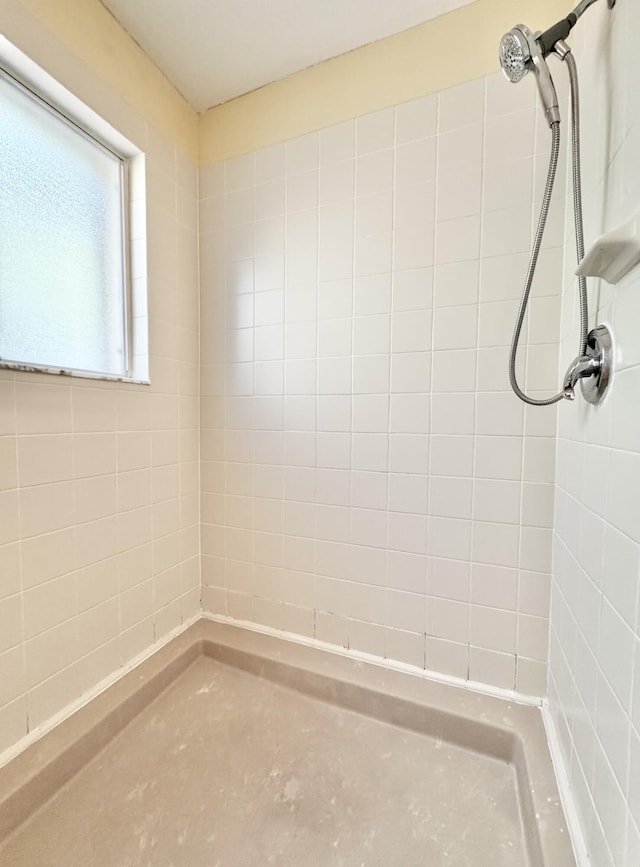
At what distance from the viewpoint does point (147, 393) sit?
1.37m

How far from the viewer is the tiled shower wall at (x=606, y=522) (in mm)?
611

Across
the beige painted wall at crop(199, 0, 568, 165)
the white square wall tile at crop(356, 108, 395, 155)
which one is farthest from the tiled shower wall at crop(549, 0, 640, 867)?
the white square wall tile at crop(356, 108, 395, 155)

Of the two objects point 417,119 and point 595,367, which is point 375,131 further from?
point 595,367

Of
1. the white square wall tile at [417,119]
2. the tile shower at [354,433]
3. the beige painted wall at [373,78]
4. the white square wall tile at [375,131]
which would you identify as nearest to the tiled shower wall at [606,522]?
the tile shower at [354,433]

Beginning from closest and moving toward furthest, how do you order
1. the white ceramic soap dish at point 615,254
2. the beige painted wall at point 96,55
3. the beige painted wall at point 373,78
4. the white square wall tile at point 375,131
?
the white ceramic soap dish at point 615,254, the beige painted wall at point 96,55, the beige painted wall at point 373,78, the white square wall tile at point 375,131

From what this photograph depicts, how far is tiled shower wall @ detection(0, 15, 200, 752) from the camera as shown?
3.26 feet

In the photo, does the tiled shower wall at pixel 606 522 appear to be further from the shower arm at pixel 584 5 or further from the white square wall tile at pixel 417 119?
the white square wall tile at pixel 417 119

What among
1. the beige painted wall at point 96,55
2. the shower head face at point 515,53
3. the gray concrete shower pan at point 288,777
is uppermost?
the beige painted wall at point 96,55

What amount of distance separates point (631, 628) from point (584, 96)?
1236 millimetres

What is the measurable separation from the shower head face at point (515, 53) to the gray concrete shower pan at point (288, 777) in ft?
5.63

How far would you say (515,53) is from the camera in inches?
34.5

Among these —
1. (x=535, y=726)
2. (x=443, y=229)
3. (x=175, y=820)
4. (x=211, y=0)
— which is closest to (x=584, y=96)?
(x=443, y=229)

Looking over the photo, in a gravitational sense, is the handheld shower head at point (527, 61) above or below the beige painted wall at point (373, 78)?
below

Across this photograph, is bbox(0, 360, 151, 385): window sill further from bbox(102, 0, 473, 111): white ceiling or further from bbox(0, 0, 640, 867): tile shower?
bbox(102, 0, 473, 111): white ceiling
